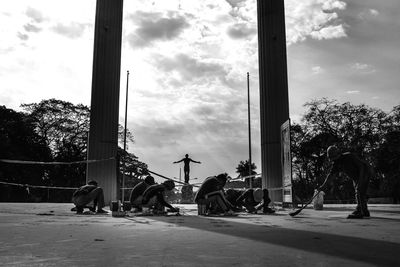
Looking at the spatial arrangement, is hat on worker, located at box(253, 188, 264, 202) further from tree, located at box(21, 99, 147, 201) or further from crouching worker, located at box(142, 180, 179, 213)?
tree, located at box(21, 99, 147, 201)

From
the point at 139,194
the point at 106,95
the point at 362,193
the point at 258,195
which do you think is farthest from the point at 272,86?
the point at 362,193

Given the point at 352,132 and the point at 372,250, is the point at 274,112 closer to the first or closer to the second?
the point at 372,250

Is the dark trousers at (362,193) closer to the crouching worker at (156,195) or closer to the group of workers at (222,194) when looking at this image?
the group of workers at (222,194)

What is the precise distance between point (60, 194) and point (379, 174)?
34179 mm

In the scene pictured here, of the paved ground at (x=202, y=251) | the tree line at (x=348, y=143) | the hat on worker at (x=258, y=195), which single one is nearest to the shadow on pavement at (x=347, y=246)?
the paved ground at (x=202, y=251)

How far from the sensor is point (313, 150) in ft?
166

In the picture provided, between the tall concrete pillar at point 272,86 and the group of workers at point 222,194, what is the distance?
4.89 metres

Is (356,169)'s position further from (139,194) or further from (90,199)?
(90,199)

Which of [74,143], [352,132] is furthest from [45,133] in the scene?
[352,132]

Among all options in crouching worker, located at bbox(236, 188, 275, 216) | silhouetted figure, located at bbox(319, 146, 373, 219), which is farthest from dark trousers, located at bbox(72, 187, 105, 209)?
silhouetted figure, located at bbox(319, 146, 373, 219)

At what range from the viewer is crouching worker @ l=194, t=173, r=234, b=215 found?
40.0ft

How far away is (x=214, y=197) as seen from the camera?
12.2 meters

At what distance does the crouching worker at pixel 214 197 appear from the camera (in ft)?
40.0

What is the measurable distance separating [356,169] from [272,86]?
10.2 m
